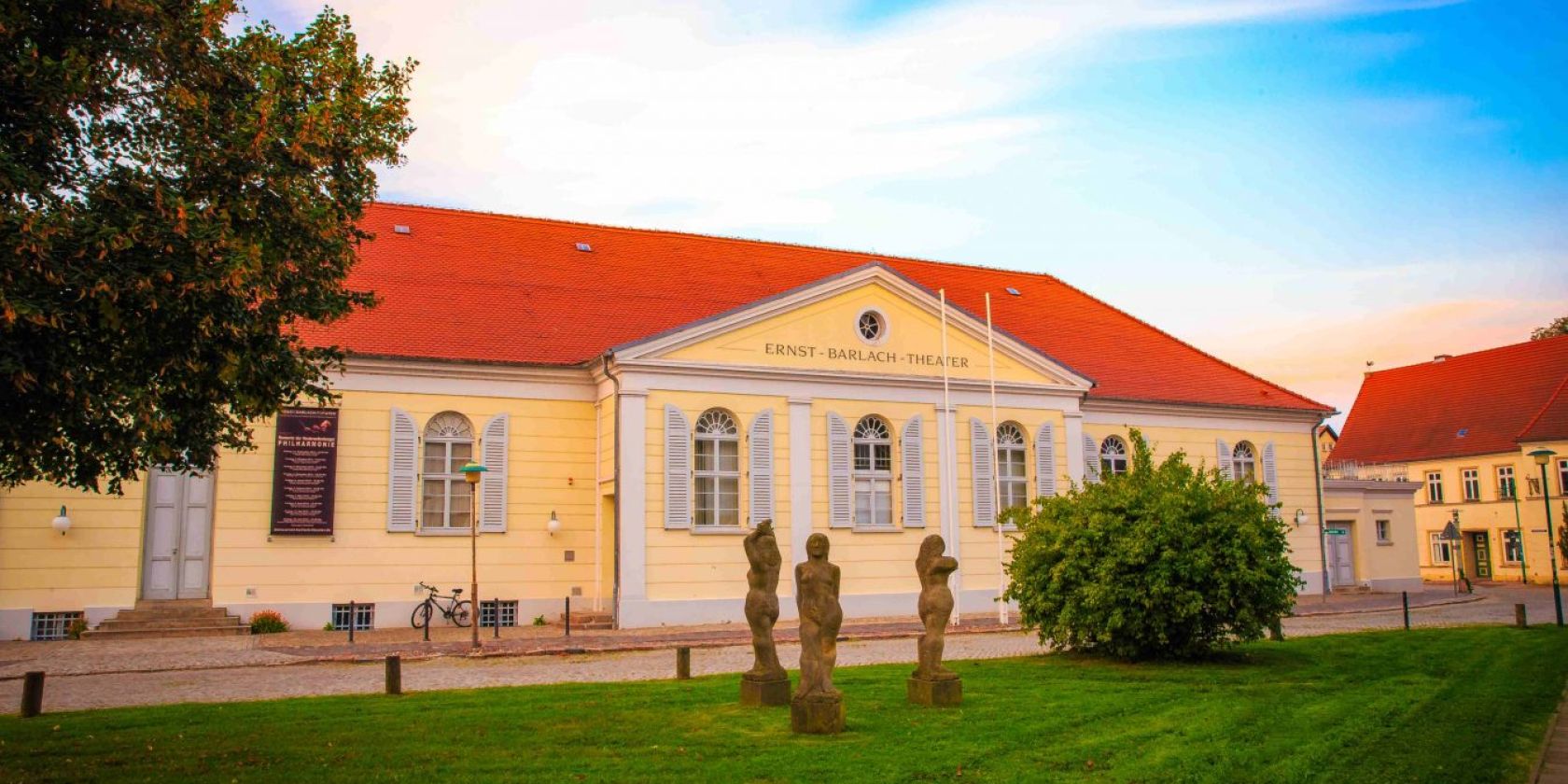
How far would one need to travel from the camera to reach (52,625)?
20703mm

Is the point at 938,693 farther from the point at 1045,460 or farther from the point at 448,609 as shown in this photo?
the point at 1045,460

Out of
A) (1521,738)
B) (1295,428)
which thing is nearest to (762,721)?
(1521,738)

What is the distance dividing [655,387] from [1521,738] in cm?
1653

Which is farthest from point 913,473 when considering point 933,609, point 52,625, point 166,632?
point 52,625

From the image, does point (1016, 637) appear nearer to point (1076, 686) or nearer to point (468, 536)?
point (1076, 686)

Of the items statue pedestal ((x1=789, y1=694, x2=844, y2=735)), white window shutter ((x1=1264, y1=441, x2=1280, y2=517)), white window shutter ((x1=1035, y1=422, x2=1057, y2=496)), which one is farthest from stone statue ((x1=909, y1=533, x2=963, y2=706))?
white window shutter ((x1=1264, y1=441, x2=1280, y2=517))

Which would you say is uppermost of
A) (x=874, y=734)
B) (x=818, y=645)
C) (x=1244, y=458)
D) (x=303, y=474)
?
(x=1244, y=458)

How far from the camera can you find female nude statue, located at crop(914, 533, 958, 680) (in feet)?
37.7

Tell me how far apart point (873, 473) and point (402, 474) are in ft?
32.3

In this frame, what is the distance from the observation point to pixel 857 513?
25.3 metres

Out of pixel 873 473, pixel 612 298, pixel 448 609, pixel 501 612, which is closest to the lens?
pixel 448 609

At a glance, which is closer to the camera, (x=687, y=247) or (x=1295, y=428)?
(x=687, y=247)

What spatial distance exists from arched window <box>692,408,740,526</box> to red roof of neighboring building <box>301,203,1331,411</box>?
2.59 metres

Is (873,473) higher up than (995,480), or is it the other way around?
(873,473)
